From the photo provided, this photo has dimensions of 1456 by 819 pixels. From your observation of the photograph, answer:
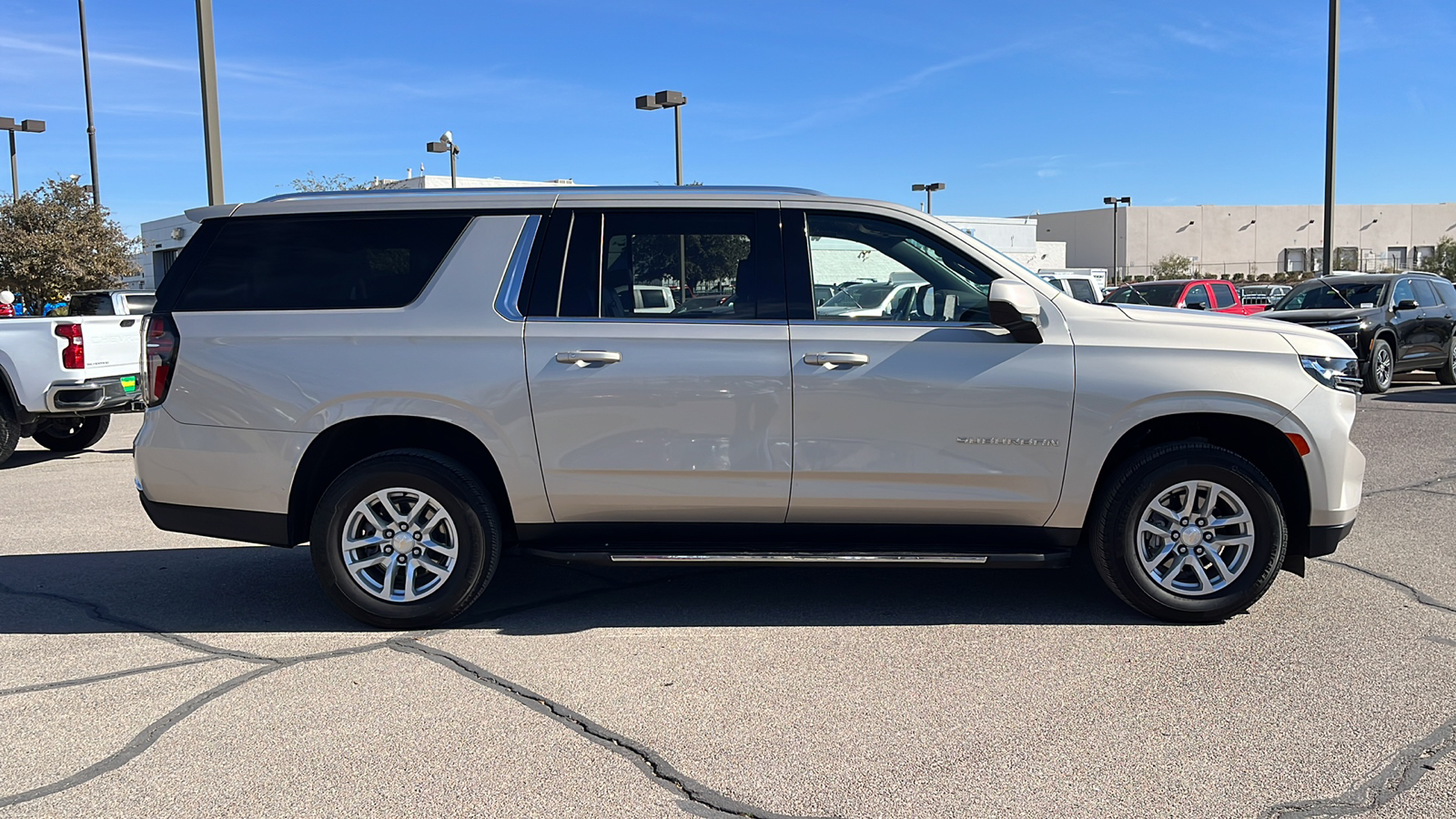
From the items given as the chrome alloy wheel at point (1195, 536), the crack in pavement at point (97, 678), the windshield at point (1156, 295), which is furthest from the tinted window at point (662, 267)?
the windshield at point (1156, 295)

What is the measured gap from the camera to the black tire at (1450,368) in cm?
1717

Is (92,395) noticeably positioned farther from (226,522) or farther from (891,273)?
(891,273)

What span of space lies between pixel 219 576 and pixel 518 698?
9.39 feet

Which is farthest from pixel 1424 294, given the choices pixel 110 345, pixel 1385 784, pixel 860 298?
pixel 110 345

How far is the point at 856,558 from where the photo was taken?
494cm

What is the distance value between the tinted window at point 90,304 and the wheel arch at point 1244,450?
11867 mm

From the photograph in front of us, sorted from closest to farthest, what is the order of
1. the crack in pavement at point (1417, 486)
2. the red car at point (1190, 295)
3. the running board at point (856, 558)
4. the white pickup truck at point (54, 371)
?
the running board at point (856, 558) → the crack in pavement at point (1417, 486) → the white pickup truck at point (54, 371) → the red car at point (1190, 295)

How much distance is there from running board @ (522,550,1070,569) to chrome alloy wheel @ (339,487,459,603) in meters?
0.64

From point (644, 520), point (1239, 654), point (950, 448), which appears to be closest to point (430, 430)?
point (644, 520)

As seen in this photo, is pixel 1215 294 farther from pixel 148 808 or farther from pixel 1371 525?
pixel 148 808

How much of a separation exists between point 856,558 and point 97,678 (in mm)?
3165

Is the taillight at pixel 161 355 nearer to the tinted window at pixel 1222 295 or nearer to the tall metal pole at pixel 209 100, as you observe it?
the tall metal pole at pixel 209 100

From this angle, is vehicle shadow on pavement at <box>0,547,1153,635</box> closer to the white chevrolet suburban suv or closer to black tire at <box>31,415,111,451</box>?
the white chevrolet suburban suv

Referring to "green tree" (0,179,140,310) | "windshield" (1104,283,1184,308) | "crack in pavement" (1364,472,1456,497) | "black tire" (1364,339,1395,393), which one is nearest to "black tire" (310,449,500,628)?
"crack in pavement" (1364,472,1456,497)
